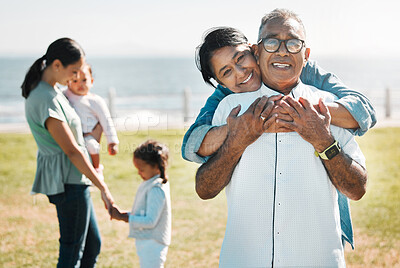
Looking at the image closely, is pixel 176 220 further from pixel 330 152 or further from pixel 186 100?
pixel 186 100

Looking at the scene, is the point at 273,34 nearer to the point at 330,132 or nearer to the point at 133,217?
the point at 330,132

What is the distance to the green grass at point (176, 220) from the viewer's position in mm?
5391

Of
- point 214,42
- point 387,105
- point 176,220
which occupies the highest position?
point 387,105

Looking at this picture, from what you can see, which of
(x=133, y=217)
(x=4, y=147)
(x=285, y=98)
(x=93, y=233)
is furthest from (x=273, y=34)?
(x=4, y=147)

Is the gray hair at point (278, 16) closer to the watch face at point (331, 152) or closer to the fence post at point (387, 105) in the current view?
the watch face at point (331, 152)

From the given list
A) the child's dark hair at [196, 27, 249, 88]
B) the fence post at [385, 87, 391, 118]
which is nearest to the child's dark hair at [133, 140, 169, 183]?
the child's dark hair at [196, 27, 249, 88]

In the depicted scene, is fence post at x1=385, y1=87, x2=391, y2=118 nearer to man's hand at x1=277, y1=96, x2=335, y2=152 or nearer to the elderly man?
the elderly man

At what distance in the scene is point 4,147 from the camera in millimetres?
13070

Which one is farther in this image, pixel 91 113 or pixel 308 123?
pixel 91 113

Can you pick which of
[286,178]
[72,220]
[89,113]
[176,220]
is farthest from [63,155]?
[176,220]

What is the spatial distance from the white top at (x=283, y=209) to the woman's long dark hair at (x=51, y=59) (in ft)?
7.07

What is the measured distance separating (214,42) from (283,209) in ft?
2.92

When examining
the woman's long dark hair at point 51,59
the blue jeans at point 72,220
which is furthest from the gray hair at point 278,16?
the blue jeans at point 72,220

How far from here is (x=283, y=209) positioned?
2041mm
